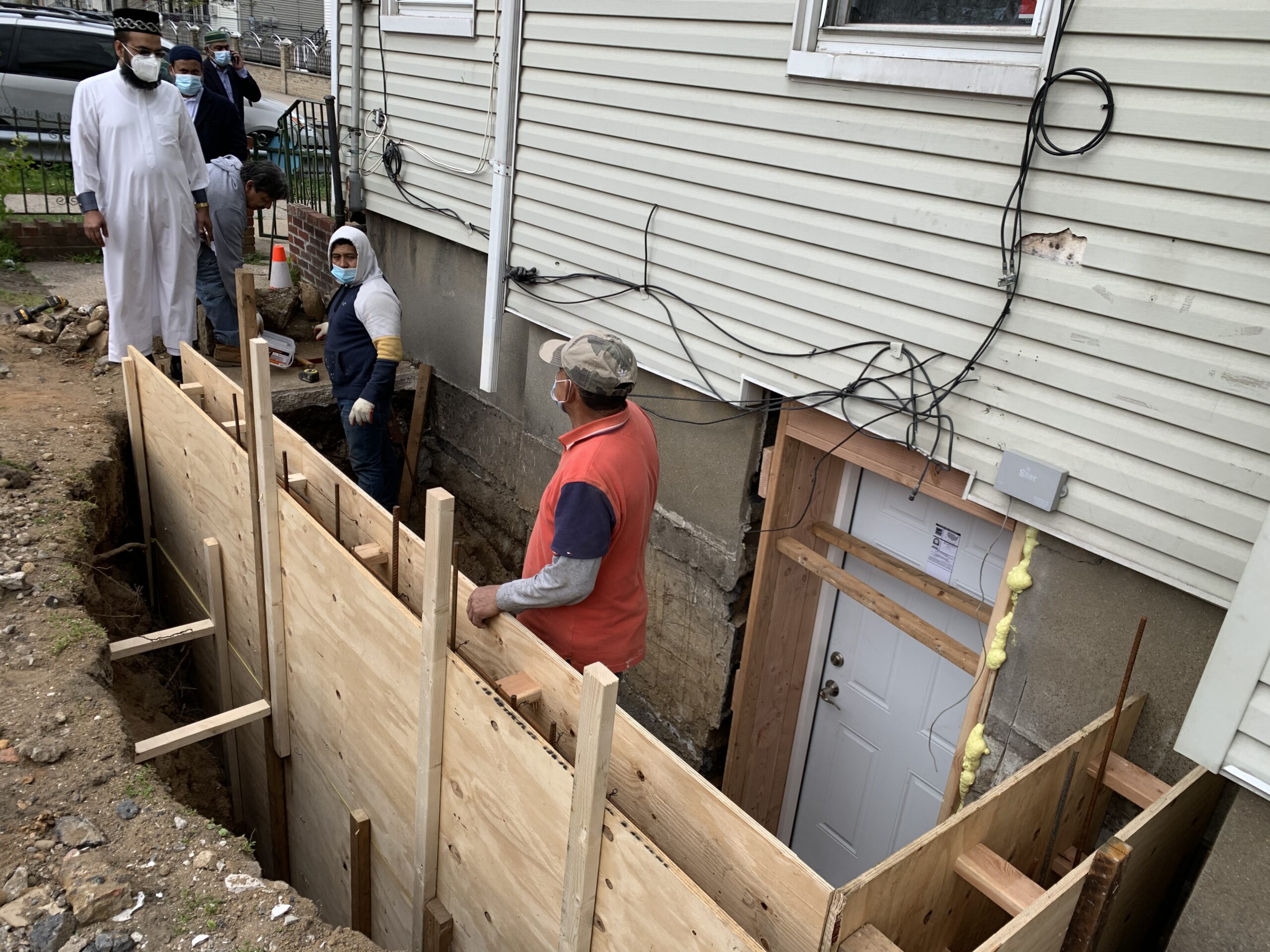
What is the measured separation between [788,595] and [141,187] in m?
4.97

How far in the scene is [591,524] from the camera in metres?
3.01

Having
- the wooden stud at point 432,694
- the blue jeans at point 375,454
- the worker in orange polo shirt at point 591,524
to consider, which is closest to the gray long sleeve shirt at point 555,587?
the worker in orange polo shirt at point 591,524

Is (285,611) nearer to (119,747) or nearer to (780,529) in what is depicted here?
(119,747)

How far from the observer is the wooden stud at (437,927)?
142 inches

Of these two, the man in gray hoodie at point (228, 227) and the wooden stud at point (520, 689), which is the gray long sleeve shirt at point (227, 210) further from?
the wooden stud at point (520, 689)

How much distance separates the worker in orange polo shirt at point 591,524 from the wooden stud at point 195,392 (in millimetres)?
2946

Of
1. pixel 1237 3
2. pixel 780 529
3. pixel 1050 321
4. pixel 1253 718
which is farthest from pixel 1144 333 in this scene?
pixel 780 529

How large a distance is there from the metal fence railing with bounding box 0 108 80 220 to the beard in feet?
14.6

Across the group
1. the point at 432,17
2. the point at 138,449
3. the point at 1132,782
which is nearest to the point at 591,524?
the point at 1132,782

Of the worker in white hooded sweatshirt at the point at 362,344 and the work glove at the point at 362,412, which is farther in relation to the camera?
the work glove at the point at 362,412

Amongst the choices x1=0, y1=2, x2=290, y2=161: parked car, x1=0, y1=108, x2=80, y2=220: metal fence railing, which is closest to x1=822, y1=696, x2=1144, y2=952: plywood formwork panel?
x1=0, y1=108, x2=80, y2=220: metal fence railing

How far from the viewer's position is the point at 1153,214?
9.55 feet

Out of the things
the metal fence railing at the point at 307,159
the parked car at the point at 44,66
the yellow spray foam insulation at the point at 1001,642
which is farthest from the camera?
→ the parked car at the point at 44,66

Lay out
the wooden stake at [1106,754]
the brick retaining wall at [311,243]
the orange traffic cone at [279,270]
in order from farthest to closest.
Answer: the brick retaining wall at [311,243], the orange traffic cone at [279,270], the wooden stake at [1106,754]
